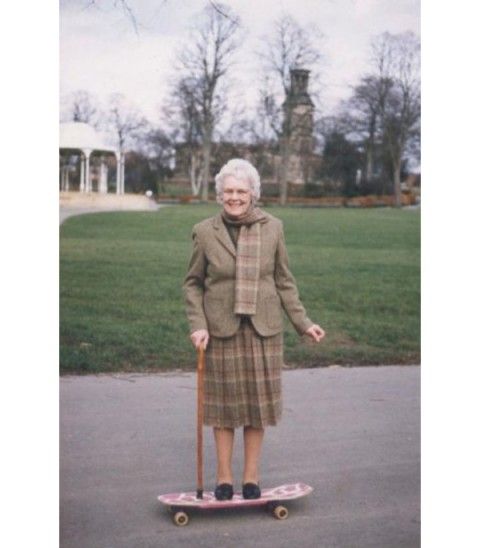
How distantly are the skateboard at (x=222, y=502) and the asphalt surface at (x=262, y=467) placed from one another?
0.04 meters

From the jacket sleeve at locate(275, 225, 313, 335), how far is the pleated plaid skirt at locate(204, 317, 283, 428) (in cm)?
9

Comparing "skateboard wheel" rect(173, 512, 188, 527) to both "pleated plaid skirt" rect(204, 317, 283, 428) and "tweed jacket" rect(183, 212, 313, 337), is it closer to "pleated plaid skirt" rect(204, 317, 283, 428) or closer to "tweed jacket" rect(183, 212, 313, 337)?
"pleated plaid skirt" rect(204, 317, 283, 428)

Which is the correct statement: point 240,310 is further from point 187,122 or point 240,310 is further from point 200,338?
point 187,122

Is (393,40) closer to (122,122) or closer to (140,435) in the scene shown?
(122,122)

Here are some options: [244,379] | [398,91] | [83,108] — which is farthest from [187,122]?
[244,379]

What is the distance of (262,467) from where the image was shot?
470 centimetres

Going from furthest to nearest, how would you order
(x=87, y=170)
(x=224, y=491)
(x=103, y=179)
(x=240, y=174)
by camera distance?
(x=103, y=179) < (x=87, y=170) < (x=224, y=491) < (x=240, y=174)

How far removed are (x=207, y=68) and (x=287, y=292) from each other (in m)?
1.15

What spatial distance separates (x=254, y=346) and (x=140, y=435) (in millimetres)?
1064

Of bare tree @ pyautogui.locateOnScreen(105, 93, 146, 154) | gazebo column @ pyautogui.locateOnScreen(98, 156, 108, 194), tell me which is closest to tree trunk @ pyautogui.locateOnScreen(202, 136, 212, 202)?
bare tree @ pyautogui.locateOnScreen(105, 93, 146, 154)
